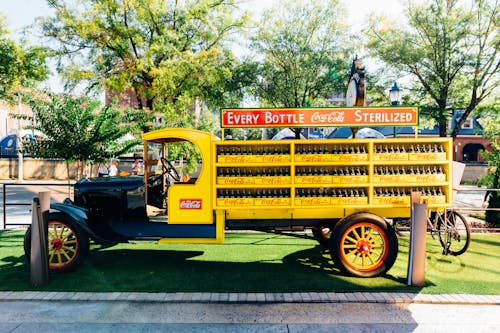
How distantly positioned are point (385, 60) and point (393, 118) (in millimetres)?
10311

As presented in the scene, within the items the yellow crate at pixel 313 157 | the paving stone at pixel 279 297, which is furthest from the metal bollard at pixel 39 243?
the yellow crate at pixel 313 157

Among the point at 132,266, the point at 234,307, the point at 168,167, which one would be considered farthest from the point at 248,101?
the point at 234,307

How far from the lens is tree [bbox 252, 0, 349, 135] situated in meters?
16.3

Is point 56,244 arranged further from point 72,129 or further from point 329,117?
point 329,117

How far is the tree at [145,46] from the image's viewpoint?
36.7ft

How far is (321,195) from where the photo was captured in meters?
5.48

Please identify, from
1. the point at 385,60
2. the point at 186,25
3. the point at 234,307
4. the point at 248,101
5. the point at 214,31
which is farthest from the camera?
the point at 248,101

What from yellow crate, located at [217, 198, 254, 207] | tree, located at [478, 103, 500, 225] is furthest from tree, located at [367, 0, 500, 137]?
yellow crate, located at [217, 198, 254, 207]

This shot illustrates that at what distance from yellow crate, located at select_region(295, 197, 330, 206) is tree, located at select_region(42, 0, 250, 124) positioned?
661cm

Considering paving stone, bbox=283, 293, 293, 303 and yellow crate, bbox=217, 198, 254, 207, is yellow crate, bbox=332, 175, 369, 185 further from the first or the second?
paving stone, bbox=283, 293, 293, 303

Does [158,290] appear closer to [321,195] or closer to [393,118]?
[321,195]

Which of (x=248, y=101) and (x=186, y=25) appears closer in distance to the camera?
(x=186, y=25)

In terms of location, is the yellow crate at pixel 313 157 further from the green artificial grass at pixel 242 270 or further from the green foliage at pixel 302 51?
the green foliage at pixel 302 51

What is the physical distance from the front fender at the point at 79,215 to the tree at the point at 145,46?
5.60 meters
